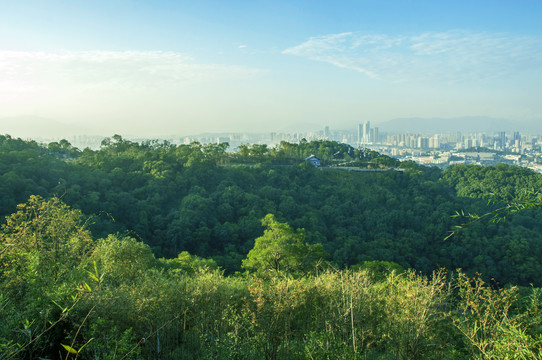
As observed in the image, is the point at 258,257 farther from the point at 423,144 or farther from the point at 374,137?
the point at 374,137

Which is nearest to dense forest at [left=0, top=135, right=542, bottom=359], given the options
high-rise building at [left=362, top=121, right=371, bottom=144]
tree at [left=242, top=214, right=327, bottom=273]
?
tree at [left=242, top=214, right=327, bottom=273]

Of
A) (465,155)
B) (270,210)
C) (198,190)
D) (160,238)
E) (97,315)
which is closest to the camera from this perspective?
(97,315)

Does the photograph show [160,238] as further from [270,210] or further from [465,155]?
[465,155]

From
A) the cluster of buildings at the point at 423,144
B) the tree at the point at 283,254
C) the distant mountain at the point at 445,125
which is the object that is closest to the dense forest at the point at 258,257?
the tree at the point at 283,254

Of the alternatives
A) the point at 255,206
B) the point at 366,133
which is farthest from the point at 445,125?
the point at 255,206

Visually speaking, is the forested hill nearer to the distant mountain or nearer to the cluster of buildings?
the cluster of buildings

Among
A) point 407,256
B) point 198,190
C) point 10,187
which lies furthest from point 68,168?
point 407,256
